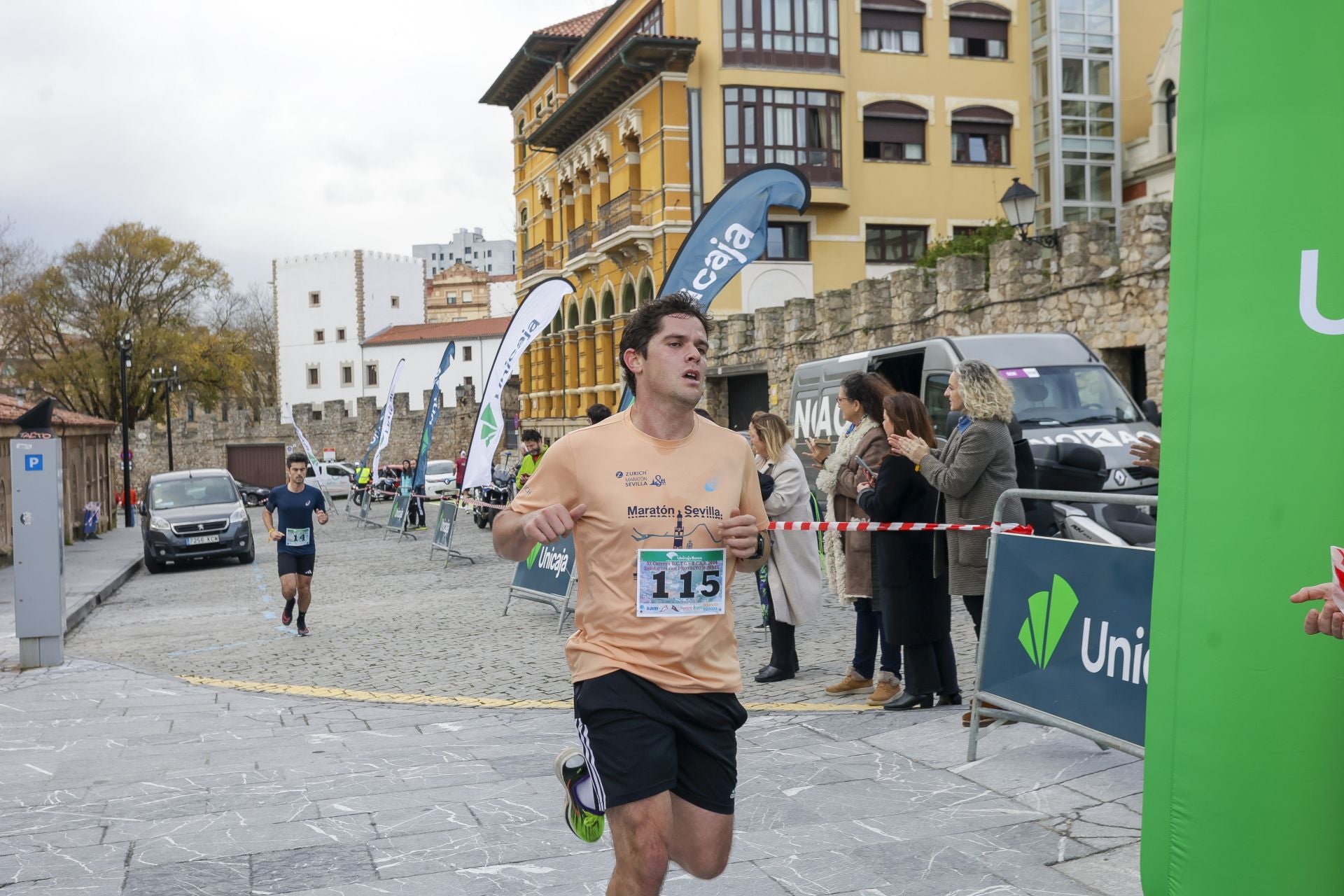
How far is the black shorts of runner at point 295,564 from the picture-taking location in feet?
40.7

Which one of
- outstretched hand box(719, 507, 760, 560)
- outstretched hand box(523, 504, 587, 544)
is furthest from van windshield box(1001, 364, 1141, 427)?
outstretched hand box(523, 504, 587, 544)

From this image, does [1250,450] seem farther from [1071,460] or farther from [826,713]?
[1071,460]

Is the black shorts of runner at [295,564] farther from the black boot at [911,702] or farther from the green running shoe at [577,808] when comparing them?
the green running shoe at [577,808]

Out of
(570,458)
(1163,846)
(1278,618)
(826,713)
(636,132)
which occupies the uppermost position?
(636,132)

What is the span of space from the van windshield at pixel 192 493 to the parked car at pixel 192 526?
13 millimetres

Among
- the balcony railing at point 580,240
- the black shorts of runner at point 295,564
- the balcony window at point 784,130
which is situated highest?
the balcony window at point 784,130

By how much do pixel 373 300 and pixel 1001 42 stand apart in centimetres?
5875

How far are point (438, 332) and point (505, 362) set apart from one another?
73960mm

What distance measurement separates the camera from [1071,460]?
37.9 feet

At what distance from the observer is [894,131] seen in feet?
133

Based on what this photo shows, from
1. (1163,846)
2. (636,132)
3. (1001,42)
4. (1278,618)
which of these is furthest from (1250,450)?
(1001,42)

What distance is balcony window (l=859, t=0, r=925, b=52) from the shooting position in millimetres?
39906

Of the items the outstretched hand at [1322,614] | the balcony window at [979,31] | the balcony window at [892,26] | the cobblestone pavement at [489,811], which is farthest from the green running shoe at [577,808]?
the balcony window at [979,31]

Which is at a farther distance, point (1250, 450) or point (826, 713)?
point (826, 713)
